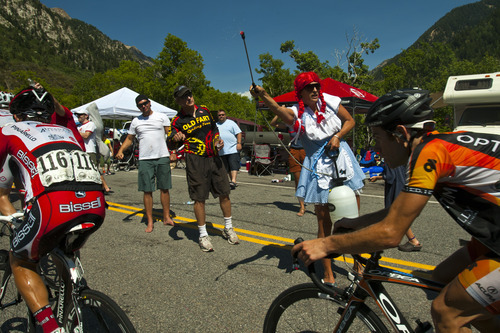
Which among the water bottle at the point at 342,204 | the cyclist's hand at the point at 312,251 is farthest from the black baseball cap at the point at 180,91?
the cyclist's hand at the point at 312,251

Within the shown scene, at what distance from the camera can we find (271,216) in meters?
6.22

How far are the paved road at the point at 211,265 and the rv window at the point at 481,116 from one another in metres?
2.80

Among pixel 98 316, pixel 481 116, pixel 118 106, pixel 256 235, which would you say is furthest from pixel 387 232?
pixel 118 106

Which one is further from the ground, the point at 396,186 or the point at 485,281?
the point at 485,281

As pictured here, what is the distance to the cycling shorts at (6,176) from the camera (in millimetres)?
2217

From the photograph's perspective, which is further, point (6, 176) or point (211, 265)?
point (211, 265)

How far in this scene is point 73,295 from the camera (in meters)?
1.89

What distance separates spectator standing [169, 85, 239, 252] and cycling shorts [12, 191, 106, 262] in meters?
2.44

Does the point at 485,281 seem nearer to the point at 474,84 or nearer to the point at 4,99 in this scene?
the point at 4,99

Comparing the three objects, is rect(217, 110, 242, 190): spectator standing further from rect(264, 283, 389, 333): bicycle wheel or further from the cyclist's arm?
the cyclist's arm

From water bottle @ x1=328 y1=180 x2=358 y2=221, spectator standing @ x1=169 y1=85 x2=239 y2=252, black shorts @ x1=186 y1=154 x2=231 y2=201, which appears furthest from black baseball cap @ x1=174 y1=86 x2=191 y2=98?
water bottle @ x1=328 y1=180 x2=358 y2=221

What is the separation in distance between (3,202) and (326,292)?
2330 mm

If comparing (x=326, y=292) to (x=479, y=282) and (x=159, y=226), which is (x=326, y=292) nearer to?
(x=479, y=282)

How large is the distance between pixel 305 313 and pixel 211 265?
2.21 m
